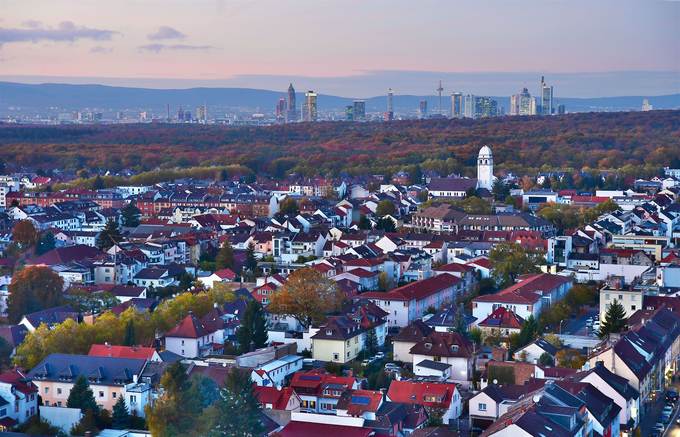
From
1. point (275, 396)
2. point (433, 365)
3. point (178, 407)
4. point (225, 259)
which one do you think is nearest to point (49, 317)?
point (275, 396)

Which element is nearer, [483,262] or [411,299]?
[411,299]

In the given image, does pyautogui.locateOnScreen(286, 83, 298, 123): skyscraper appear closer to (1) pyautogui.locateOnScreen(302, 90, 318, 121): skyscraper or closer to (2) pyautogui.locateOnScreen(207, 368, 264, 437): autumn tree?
(1) pyautogui.locateOnScreen(302, 90, 318, 121): skyscraper

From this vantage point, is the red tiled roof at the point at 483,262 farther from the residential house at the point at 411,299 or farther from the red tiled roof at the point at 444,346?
the red tiled roof at the point at 444,346

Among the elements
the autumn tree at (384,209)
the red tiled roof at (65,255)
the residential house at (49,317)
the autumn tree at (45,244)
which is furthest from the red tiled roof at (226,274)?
the autumn tree at (384,209)

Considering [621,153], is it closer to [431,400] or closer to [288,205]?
[288,205]

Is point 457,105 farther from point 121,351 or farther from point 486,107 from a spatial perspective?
point 121,351

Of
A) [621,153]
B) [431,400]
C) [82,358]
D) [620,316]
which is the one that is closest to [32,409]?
[82,358]
